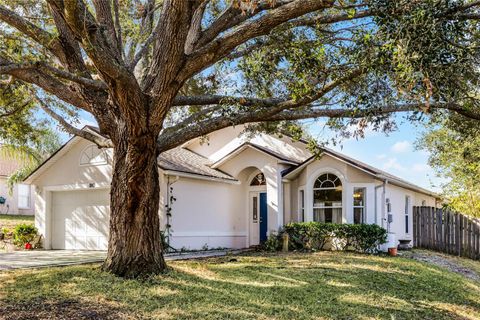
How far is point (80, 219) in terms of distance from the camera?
18703 millimetres

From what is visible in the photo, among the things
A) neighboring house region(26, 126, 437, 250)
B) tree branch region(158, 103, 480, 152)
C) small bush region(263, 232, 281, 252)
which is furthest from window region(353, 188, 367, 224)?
tree branch region(158, 103, 480, 152)

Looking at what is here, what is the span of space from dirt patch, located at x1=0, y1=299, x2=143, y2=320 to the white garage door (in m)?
10.6

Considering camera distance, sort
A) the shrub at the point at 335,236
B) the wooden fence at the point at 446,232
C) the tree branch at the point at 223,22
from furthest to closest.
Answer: the wooden fence at the point at 446,232 < the shrub at the point at 335,236 < the tree branch at the point at 223,22

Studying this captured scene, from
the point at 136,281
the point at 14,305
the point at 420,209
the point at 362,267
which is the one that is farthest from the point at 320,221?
the point at 14,305

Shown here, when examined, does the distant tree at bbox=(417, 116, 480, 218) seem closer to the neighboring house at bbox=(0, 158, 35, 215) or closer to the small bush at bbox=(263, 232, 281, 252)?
the small bush at bbox=(263, 232, 281, 252)

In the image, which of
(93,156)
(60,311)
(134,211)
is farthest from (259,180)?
(60,311)

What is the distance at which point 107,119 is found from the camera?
10109 millimetres

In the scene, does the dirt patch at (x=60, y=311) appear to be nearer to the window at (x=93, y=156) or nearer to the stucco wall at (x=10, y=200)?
the window at (x=93, y=156)

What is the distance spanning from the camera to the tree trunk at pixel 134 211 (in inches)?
369

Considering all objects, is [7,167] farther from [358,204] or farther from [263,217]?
[358,204]

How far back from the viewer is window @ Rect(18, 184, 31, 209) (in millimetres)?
32531

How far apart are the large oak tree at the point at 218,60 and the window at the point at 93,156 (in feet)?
20.2

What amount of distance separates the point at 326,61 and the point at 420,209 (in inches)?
589

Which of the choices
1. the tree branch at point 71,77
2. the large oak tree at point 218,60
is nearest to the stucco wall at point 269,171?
the large oak tree at point 218,60
